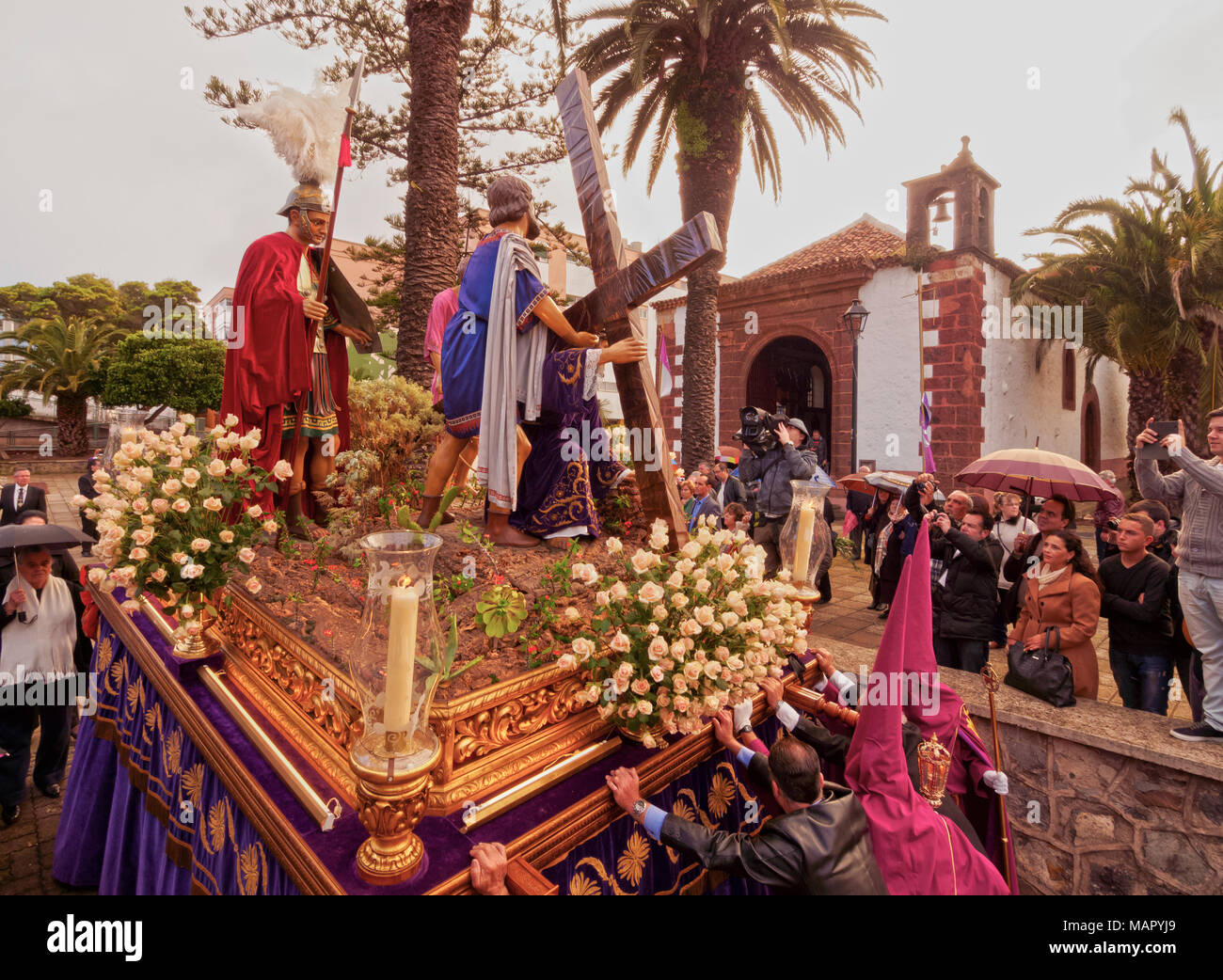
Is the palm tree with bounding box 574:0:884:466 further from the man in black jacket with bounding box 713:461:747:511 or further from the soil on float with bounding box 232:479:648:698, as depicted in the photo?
the soil on float with bounding box 232:479:648:698

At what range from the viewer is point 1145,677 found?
167 inches

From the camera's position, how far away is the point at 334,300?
4090 millimetres

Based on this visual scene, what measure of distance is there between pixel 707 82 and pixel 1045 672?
427 inches

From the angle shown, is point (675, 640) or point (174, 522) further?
point (174, 522)

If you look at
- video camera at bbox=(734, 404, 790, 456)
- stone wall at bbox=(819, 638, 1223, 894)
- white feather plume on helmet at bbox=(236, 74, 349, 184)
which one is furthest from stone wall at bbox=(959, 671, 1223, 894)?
white feather plume on helmet at bbox=(236, 74, 349, 184)

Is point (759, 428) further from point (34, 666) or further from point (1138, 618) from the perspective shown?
point (34, 666)

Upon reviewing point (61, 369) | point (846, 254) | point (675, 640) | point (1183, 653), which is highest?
point (846, 254)

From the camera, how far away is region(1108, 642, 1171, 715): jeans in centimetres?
419

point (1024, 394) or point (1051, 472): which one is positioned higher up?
point (1024, 394)

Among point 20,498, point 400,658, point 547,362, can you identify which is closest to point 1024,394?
point 547,362

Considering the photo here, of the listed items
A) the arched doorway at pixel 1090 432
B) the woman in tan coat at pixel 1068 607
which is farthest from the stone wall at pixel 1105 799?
the arched doorway at pixel 1090 432

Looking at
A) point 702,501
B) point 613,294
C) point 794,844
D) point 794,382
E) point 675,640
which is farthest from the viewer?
point 794,382
